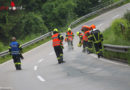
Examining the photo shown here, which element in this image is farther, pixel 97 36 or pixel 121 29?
pixel 121 29

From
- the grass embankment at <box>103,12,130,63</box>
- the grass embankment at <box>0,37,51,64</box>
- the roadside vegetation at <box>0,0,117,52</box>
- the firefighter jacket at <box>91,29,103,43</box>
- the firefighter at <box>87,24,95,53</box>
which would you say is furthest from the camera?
the roadside vegetation at <box>0,0,117,52</box>

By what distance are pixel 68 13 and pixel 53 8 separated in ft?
6.81

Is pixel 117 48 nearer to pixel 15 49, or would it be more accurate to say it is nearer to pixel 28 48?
pixel 15 49

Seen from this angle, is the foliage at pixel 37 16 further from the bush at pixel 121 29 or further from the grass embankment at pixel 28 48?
the bush at pixel 121 29

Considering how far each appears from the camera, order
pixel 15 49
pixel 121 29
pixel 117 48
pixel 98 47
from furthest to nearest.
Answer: pixel 121 29, pixel 15 49, pixel 98 47, pixel 117 48

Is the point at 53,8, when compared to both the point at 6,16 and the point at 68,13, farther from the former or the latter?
the point at 6,16

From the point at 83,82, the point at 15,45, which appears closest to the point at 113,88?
the point at 83,82

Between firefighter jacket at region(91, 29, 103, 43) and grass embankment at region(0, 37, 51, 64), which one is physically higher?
firefighter jacket at region(91, 29, 103, 43)

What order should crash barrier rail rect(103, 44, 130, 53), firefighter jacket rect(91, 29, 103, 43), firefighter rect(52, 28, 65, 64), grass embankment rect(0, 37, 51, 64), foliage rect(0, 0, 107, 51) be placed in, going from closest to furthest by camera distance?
crash barrier rail rect(103, 44, 130, 53), firefighter jacket rect(91, 29, 103, 43), firefighter rect(52, 28, 65, 64), grass embankment rect(0, 37, 51, 64), foliage rect(0, 0, 107, 51)

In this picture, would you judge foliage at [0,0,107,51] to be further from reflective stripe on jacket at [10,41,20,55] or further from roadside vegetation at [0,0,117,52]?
reflective stripe on jacket at [10,41,20,55]

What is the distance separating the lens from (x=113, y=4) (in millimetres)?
43688

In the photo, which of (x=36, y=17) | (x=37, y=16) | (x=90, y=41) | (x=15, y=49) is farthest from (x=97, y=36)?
(x=37, y=16)

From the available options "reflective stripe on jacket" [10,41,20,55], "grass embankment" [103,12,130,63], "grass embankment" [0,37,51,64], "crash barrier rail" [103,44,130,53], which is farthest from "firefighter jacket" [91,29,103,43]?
"grass embankment" [0,37,51,64]

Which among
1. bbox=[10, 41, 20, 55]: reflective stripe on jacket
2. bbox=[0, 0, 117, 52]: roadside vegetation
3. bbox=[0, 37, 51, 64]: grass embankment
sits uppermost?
bbox=[0, 0, 117, 52]: roadside vegetation
